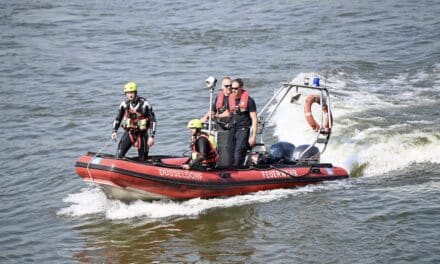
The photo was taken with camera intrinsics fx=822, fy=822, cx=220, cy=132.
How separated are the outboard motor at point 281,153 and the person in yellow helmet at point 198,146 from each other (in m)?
1.53

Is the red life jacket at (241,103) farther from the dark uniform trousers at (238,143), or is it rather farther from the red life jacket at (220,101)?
the dark uniform trousers at (238,143)

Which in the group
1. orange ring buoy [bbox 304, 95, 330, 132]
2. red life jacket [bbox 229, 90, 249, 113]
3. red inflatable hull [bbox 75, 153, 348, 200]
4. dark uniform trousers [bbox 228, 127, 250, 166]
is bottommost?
red inflatable hull [bbox 75, 153, 348, 200]

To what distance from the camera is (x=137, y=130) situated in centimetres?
1212

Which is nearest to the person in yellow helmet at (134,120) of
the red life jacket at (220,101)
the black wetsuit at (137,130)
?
the black wetsuit at (137,130)

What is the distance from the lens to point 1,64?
23672 mm

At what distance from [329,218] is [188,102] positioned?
8649 millimetres

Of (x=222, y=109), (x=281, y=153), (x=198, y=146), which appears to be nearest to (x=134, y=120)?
(x=198, y=146)

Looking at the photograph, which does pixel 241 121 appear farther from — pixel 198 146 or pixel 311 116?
pixel 311 116

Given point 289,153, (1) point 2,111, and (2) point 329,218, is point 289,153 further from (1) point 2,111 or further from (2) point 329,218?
(1) point 2,111

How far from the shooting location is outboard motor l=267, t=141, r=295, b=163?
1342 centimetres

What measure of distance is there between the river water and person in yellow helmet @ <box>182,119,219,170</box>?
2.15 ft

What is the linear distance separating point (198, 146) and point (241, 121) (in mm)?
1082

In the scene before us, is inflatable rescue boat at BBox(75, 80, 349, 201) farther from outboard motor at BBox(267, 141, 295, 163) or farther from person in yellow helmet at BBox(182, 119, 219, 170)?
person in yellow helmet at BBox(182, 119, 219, 170)

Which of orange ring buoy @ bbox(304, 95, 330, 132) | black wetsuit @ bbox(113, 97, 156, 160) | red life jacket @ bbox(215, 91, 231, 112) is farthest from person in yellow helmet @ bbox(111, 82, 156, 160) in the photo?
orange ring buoy @ bbox(304, 95, 330, 132)
